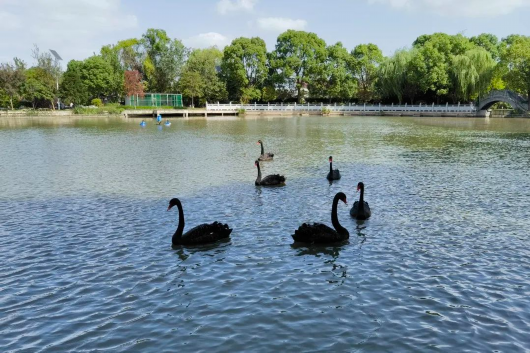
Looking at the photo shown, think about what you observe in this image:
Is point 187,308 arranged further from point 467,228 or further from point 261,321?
point 467,228

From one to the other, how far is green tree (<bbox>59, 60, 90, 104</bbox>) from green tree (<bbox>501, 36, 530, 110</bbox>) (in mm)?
73186

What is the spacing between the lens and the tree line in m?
77.5

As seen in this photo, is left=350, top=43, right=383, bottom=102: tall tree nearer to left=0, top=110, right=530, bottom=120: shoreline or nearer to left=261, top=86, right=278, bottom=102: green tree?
left=0, top=110, right=530, bottom=120: shoreline

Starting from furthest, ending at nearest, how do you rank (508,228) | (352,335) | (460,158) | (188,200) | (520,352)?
(460,158)
(188,200)
(508,228)
(352,335)
(520,352)

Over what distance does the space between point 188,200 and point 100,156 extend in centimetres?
1315

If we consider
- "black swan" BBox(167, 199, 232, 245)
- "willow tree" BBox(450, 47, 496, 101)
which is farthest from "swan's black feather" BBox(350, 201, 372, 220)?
"willow tree" BBox(450, 47, 496, 101)

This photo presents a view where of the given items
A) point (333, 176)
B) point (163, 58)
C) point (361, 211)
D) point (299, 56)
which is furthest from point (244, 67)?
point (361, 211)

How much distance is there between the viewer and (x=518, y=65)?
6869 cm

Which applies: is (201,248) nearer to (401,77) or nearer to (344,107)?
(344,107)

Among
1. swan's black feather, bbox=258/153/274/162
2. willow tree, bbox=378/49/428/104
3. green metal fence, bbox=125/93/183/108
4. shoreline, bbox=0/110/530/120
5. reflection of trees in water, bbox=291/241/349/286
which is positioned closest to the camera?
reflection of trees in water, bbox=291/241/349/286

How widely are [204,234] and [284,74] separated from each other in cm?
8305

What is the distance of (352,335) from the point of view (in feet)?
22.0

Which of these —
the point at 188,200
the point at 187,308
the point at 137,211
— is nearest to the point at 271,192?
the point at 188,200

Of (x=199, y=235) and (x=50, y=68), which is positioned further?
(x=50, y=68)
